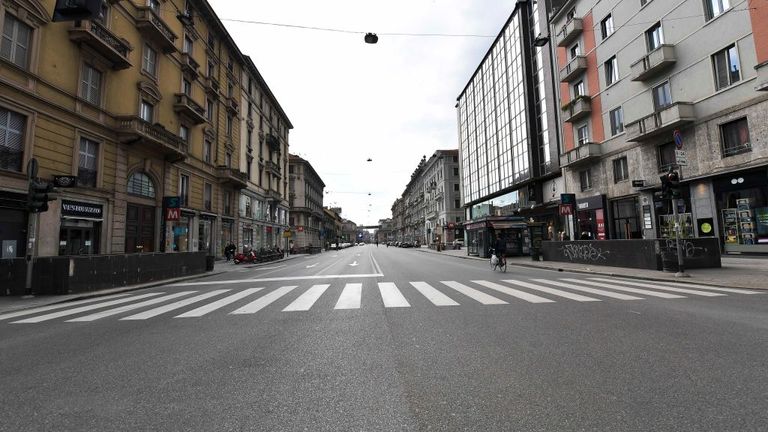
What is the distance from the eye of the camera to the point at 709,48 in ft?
60.0

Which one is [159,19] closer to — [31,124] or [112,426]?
[31,124]

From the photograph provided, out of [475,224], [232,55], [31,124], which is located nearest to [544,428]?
[31,124]

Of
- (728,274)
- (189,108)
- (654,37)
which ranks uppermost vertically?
(654,37)

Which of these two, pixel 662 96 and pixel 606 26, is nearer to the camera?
pixel 662 96

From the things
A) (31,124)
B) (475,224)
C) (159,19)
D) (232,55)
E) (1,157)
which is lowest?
(475,224)

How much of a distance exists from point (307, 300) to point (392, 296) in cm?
211

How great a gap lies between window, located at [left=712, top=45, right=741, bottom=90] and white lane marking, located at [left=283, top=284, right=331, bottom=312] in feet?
69.0

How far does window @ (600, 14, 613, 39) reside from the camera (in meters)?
25.1

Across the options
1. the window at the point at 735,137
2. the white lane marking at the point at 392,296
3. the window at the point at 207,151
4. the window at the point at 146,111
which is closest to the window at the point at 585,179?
the window at the point at 735,137

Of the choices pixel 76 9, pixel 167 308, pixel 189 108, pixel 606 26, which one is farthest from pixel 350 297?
pixel 606 26

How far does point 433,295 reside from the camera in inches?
368

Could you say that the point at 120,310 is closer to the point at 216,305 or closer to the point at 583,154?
the point at 216,305

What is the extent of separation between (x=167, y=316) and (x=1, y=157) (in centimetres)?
1309

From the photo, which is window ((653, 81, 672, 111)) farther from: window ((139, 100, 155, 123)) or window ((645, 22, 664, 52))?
window ((139, 100, 155, 123))
